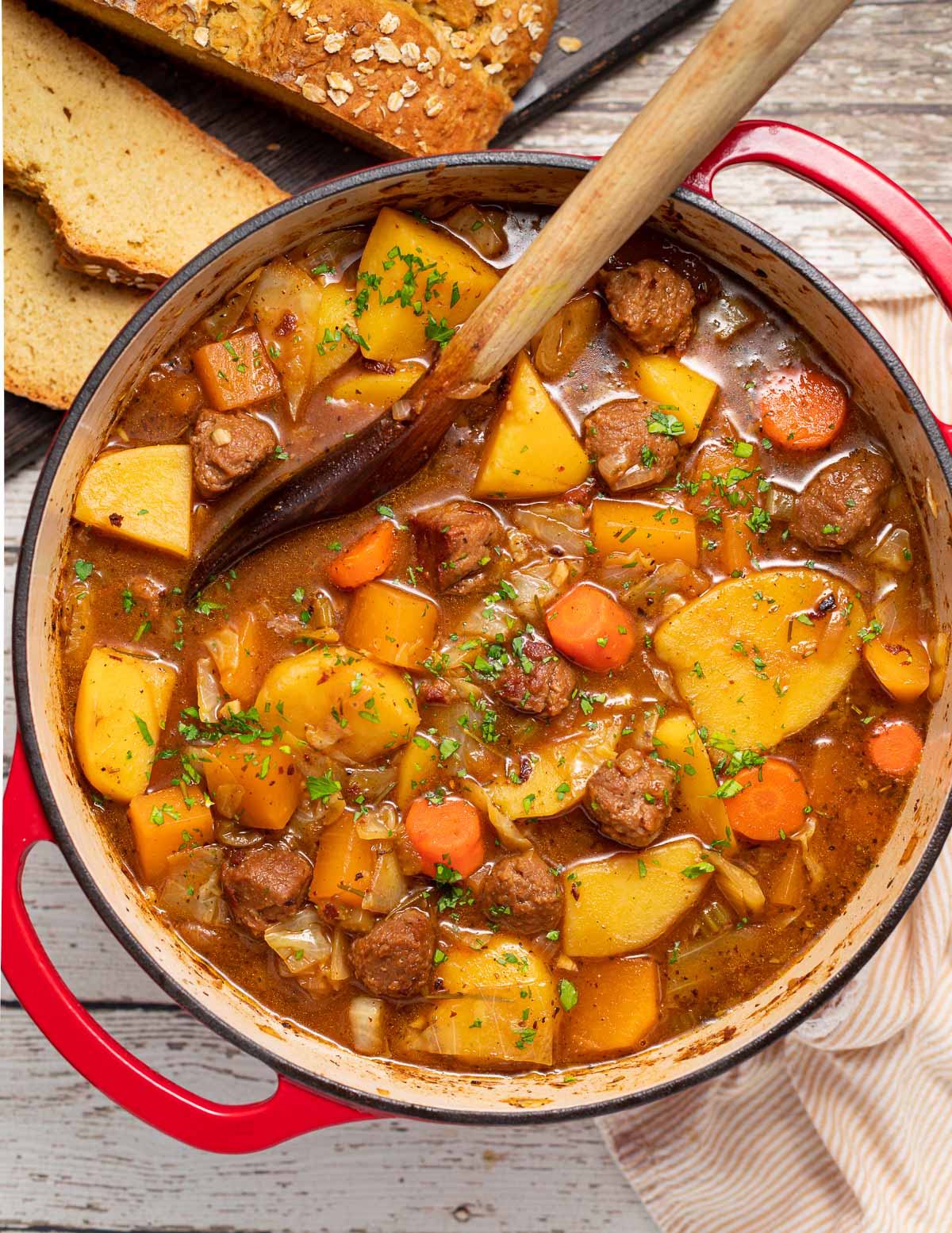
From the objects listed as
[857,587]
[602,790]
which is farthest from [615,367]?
[602,790]

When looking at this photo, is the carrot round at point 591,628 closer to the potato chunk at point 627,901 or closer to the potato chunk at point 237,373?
the potato chunk at point 627,901

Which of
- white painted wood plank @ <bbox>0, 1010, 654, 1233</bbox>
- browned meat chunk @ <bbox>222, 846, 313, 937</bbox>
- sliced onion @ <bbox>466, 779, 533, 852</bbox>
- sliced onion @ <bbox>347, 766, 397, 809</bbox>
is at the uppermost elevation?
sliced onion @ <bbox>466, 779, 533, 852</bbox>

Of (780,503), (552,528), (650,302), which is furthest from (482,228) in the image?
(780,503)

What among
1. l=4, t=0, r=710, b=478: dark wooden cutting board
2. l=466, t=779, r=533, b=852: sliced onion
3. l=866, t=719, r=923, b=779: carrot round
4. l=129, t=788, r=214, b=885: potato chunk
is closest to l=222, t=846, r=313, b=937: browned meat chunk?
l=129, t=788, r=214, b=885: potato chunk

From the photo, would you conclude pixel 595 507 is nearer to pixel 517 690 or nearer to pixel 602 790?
pixel 517 690

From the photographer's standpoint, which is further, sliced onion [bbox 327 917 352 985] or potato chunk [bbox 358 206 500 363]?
sliced onion [bbox 327 917 352 985]

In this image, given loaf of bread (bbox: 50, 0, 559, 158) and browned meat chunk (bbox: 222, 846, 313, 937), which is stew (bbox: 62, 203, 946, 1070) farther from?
loaf of bread (bbox: 50, 0, 559, 158)
